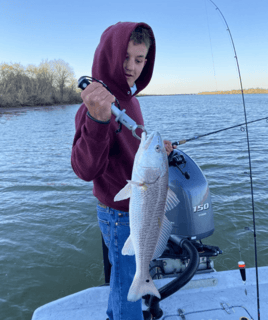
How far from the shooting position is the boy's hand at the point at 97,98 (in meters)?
1.48

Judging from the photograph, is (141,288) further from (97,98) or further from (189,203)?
(189,203)

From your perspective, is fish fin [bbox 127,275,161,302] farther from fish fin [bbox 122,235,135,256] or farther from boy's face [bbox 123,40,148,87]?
boy's face [bbox 123,40,148,87]

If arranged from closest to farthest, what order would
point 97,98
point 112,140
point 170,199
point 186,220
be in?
point 97,98
point 170,199
point 112,140
point 186,220

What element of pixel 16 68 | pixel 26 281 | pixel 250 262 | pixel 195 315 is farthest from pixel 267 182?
pixel 16 68

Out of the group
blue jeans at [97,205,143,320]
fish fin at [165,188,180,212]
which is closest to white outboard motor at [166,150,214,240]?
blue jeans at [97,205,143,320]

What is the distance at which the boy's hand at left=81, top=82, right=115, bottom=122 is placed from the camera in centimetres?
148

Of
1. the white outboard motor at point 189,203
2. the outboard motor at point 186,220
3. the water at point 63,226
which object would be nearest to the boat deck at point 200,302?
the outboard motor at point 186,220

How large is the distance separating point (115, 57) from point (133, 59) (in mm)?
201

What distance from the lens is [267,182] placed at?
350 inches

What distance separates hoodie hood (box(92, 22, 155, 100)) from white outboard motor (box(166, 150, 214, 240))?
1753 millimetres

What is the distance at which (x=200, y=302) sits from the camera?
2.90m

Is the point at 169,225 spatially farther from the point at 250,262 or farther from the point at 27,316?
the point at 250,262

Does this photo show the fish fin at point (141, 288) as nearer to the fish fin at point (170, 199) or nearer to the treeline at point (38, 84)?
the fish fin at point (170, 199)

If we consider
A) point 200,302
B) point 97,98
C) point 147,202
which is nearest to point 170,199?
point 147,202
